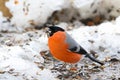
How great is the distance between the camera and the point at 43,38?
5520 millimetres

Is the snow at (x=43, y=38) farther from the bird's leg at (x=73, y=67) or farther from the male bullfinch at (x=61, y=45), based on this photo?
the male bullfinch at (x=61, y=45)

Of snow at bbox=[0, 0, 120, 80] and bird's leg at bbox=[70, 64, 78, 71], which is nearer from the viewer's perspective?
snow at bbox=[0, 0, 120, 80]

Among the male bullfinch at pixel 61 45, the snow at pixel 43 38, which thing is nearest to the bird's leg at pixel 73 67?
the snow at pixel 43 38

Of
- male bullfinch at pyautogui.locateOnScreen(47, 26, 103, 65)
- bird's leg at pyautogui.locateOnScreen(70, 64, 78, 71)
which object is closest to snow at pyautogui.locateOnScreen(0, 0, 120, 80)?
bird's leg at pyautogui.locateOnScreen(70, 64, 78, 71)

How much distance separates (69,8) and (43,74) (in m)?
1.82

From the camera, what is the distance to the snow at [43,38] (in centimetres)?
463

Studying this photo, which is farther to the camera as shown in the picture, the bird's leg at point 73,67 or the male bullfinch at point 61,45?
the bird's leg at point 73,67

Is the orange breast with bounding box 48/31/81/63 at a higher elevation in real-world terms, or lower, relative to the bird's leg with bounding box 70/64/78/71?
higher

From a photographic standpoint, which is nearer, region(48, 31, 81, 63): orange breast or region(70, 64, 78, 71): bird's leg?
region(48, 31, 81, 63): orange breast

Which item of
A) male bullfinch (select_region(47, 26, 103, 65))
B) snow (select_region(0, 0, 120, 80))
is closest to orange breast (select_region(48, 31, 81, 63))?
male bullfinch (select_region(47, 26, 103, 65))

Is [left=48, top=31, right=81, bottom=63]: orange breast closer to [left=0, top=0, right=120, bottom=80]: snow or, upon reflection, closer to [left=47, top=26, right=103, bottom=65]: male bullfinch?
[left=47, top=26, right=103, bottom=65]: male bullfinch

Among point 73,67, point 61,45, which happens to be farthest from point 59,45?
point 73,67

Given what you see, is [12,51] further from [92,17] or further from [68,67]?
[92,17]

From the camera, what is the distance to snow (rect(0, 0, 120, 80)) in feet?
15.2
